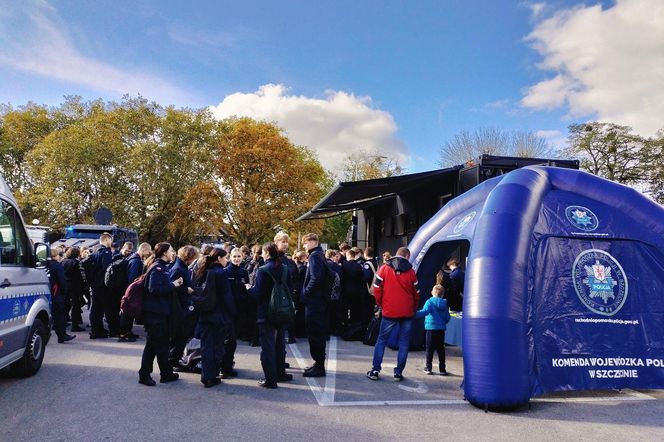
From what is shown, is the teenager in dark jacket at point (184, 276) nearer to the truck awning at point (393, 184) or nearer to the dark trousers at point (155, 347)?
the dark trousers at point (155, 347)

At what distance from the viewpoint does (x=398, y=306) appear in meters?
6.67

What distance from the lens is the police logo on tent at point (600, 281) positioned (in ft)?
20.1

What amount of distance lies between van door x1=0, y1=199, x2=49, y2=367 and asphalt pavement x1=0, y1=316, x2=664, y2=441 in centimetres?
57

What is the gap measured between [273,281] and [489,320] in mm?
2589

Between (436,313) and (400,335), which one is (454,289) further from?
(400,335)

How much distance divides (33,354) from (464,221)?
6136mm

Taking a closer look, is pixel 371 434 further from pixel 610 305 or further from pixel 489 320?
pixel 610 305

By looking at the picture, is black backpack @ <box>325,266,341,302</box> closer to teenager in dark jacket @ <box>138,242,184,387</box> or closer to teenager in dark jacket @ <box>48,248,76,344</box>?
teenager in dark jacket @ <box>138,242,184,387</box>

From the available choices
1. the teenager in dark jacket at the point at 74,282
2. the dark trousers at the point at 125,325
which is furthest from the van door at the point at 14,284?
the teenager in dark jacket at the point at 74,282

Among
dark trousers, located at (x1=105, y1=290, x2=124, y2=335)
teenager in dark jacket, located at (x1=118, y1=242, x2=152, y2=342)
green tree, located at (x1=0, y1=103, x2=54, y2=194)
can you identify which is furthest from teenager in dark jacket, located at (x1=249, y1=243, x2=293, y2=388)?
green tree, located at (x1=0, y1=103, x2=54, y2=194)

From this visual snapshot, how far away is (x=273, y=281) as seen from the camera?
6.21 meters

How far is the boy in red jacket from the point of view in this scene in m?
6.67

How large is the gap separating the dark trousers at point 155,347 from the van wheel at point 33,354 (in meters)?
1.44

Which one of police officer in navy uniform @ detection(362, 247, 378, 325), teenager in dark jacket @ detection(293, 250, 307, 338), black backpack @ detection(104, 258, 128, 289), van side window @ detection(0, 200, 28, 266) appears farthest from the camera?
police officer in navy uniform @ detection(362, 247, 378, 325)
